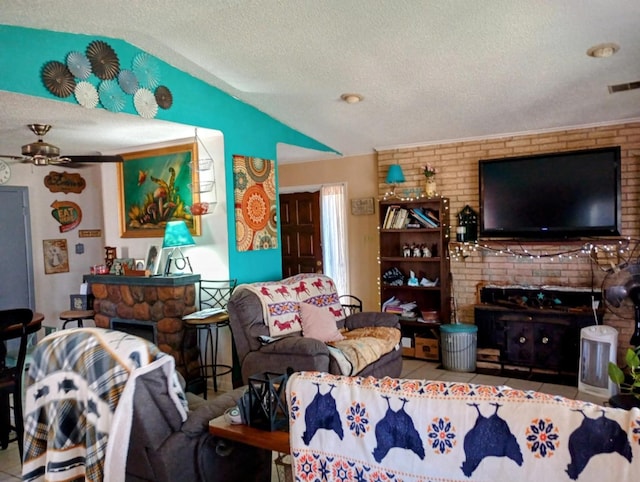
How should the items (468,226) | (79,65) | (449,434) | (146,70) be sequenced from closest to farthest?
(449,434)
(79,65)
(146,70)
(468,226)

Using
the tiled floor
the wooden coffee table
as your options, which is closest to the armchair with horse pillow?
the tiled floor

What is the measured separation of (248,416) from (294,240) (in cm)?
471

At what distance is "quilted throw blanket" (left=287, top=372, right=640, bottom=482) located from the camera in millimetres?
1141

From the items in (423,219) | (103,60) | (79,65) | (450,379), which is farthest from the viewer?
(423,219)

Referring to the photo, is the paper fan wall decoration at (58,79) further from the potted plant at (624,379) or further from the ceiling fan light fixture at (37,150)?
the potted plant at (624,379)

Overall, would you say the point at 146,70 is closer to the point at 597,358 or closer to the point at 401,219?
the point at 401,219

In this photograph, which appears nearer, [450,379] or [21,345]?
[21,345]

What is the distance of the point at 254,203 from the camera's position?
4.58 meters

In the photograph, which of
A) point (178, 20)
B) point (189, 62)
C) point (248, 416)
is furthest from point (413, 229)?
point (248, 416)

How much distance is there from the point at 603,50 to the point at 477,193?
2020 mm

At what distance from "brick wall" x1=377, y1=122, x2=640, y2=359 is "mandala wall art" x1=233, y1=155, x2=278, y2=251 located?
152cm

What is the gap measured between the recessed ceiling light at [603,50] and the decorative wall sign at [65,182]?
18.1 ft

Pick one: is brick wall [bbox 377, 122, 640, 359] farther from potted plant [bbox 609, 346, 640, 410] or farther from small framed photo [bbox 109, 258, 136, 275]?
small framed photo [bbox 109, 258, 136, 275]

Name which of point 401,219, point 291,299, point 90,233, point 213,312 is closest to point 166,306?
point 213,312
